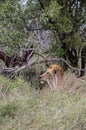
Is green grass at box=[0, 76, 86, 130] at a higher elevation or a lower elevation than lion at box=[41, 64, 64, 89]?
lower

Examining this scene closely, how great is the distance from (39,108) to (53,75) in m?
1.22

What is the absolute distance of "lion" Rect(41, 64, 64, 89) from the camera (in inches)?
192

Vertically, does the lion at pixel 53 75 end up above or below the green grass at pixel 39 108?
above

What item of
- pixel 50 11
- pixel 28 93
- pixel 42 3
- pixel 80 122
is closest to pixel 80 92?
pixel 28 93

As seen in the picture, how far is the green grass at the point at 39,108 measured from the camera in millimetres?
3352

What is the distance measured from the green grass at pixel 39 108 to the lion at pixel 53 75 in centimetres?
30

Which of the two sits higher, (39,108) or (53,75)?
(53,75)

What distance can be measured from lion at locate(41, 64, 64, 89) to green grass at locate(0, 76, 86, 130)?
11.9 inches

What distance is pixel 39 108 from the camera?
12.5ft

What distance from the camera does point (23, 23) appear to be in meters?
5.09

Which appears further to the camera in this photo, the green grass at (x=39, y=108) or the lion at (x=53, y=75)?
the lion at (x=53, y=75)

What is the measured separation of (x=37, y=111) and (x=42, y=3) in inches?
83.2

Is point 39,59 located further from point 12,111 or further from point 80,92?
point 12,111

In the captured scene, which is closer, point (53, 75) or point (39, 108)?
point (39, 108)
